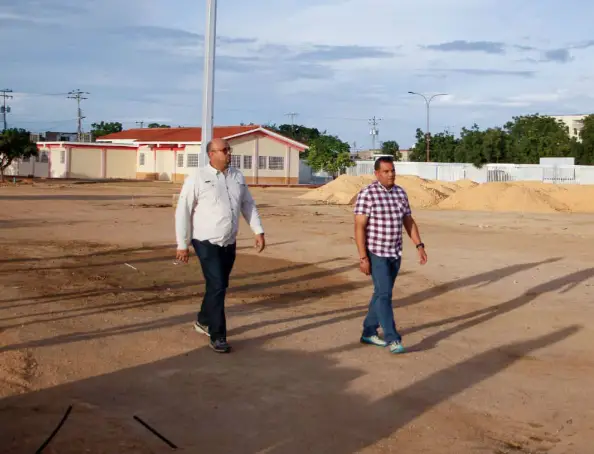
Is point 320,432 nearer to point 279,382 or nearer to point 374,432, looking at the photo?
point 374,432

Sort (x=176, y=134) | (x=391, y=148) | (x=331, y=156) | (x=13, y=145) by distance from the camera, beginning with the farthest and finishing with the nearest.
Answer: (x=391, y=148) → (x=176, y=134) → (x=331, y=156) → (x=13, y=145)

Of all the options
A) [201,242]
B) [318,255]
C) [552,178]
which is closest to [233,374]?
[201,242]

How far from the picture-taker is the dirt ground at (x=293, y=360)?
16.9 ft

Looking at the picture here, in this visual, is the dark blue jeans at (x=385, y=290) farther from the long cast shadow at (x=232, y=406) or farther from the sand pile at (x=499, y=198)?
the sand pile at (x=499, y=198)

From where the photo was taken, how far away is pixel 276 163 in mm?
66688

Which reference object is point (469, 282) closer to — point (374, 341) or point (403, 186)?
point (374, 341)

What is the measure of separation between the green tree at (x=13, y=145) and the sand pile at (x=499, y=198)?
27994 millimetres

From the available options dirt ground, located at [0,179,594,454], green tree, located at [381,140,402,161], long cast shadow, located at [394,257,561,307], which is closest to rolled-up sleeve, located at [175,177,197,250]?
dirt ground, located at [0,179,594,454]

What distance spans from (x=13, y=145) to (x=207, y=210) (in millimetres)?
57333

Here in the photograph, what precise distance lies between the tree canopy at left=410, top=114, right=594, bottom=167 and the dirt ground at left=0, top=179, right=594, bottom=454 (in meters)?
58.1

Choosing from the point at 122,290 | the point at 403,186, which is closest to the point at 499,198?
the point at 403,186

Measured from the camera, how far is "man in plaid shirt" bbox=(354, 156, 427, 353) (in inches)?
291

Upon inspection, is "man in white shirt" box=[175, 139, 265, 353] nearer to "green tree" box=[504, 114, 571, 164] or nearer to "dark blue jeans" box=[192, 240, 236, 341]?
"dark blue jeans" box=[192, 240, 236, 341]

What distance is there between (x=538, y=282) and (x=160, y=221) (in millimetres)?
13576
